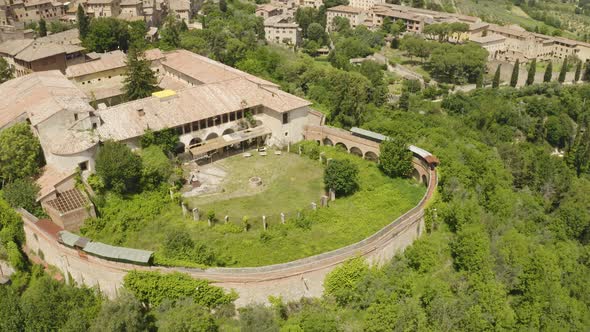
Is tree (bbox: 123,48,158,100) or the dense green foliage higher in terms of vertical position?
tree (bbox: 123,48,158,100)

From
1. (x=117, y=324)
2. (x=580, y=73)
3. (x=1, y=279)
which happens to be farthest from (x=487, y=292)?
(x=580, y=73)

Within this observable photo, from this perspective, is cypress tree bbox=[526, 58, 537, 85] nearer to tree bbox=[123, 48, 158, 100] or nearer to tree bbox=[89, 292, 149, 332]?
tree bbox=[123, 48, 158, 100]

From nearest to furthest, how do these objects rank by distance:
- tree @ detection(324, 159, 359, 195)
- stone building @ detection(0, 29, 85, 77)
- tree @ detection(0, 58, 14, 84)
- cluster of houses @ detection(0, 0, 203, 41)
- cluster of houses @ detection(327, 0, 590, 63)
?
tree @ detection(324, 159, 359, 195), tree @ detection(0, 58, 14, 84), stone building @ detection(0, 29, 85, 77), cluster of houses @ detection(0, 0, 203, 41), cluster of houses @ detection(327, 0, 590, 63)

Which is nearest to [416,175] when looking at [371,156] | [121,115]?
[371,156]

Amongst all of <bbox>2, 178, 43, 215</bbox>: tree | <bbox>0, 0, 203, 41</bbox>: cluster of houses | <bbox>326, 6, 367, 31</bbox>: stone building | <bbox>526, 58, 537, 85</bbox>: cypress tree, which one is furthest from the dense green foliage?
<bbox>326, 6, 367, 31</bbox>: stone building

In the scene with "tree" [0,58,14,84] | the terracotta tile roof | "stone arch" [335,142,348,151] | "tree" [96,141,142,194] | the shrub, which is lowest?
the shrub

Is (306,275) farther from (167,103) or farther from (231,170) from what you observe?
(167,103)

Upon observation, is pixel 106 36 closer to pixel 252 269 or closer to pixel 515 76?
pixel 252 269

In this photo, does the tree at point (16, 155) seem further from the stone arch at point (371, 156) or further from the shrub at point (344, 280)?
the stone arch at point (371, 156)
